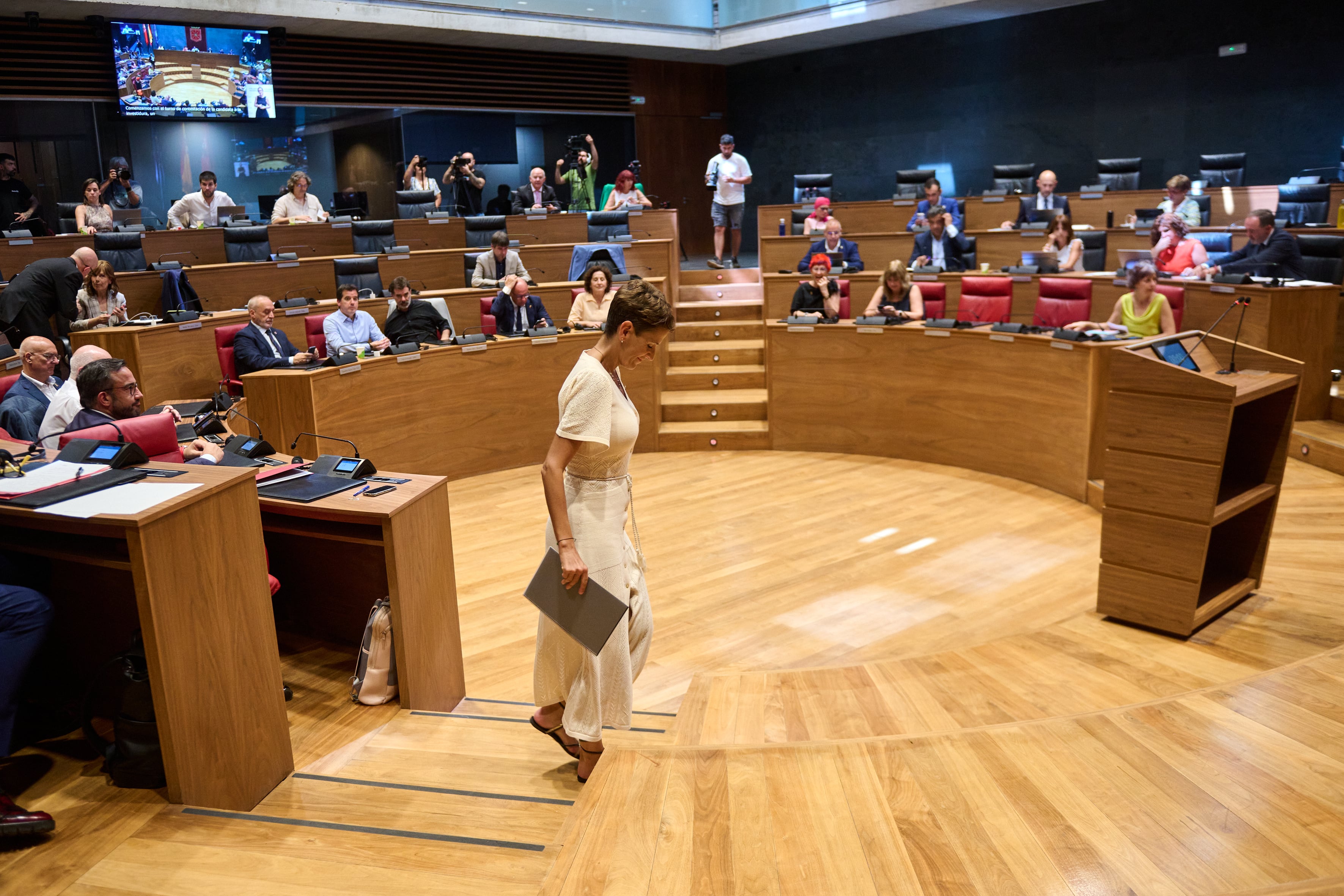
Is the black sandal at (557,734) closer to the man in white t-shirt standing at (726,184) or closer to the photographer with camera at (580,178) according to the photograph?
the man in white t-shirt standing at (726,184)

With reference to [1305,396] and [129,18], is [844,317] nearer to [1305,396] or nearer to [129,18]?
[1305,396]

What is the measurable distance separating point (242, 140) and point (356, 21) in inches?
67.6

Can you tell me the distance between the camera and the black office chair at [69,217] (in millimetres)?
7715

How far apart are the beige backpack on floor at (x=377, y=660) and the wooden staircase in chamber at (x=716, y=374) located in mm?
3938

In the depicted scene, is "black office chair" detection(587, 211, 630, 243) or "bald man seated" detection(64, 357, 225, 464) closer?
"bald man seated" detection(64, 357, 225, 464)

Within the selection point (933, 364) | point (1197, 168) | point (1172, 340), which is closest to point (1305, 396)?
point (933, 364)

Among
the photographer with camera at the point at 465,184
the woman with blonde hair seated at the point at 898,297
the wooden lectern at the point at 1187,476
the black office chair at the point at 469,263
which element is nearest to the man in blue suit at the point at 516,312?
the black office chair at the point at 469,263

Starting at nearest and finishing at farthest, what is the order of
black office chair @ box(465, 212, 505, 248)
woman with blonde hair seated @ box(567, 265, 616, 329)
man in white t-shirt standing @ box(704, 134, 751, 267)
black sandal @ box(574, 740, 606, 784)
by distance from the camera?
black sandal @ box(574, 740, 606, 784) < woman with blonde hair seated @ box(567, 265, 616, 329) < black office chair @ box(465, 212, 505, 248) < man in white t-shirt standing @ box(704, 134, 751, 267)

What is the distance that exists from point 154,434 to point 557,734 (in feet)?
4.76

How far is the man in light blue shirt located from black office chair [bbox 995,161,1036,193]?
6.14 m

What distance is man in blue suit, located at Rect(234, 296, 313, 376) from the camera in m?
5.39

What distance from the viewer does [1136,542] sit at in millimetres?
3240

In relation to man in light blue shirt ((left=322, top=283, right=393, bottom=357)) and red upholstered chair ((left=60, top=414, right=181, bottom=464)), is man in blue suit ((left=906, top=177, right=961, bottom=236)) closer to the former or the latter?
man in light blue shirt ((left=322, top=283, right=393, bottom=357))

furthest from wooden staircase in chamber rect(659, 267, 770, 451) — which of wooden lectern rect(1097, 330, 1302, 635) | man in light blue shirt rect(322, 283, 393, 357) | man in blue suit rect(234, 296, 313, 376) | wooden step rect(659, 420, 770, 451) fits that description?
wooden lectern rect(1097, 330, 1302, 635)
